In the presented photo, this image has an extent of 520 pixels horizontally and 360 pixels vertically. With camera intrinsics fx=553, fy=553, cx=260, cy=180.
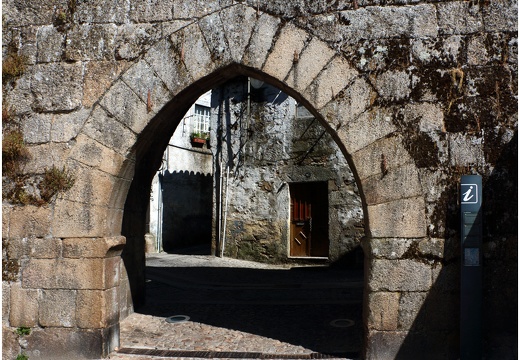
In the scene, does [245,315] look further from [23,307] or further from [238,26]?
[238,26]

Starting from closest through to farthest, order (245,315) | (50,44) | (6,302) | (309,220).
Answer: (6,302)
(50,44)
(245,315)
(309,220)

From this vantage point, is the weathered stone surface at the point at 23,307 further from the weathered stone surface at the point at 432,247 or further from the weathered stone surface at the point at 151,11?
the weathered stone surface at the point at 432,247

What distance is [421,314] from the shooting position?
157 inches

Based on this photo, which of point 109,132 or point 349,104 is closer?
point 349,104

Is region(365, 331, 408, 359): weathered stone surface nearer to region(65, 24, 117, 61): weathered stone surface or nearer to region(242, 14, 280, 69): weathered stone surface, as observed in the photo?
region(242, 14, 280, 69): weathered stone surface

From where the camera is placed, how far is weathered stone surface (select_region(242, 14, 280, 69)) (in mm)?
4301

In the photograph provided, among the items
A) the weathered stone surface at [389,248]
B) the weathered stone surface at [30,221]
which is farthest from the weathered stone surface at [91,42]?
the weathered stone surface at [389,248]

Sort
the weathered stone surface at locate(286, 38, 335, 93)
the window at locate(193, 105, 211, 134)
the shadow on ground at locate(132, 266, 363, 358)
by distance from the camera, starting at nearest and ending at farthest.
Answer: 1. the weathered stone surface at locate(286, 38, 335, 93)
2. the shadow on ground at locate(132, 266, 363, 358)
3. the window at locate(193, 105, 211, 134)

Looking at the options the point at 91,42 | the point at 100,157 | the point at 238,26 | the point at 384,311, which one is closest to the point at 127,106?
the point at 100,157

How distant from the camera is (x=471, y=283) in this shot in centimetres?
386

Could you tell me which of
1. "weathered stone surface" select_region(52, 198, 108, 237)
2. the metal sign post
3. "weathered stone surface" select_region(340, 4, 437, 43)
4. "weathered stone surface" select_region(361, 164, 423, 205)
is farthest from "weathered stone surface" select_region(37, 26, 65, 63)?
the metal sign post

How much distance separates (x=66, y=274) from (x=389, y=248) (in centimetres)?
254

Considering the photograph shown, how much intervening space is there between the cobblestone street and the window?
20.9 feet

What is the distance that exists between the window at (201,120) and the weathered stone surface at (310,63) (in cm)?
1085
